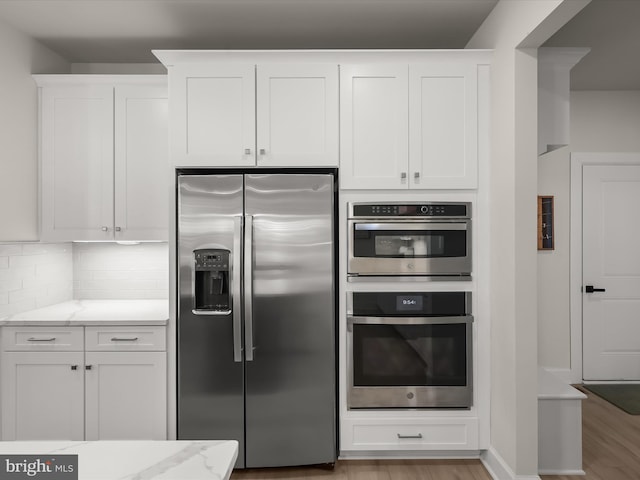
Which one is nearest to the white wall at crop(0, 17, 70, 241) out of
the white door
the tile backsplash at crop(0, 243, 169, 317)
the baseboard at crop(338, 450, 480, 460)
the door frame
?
the tile backsplash at crop(0, 243, 169, 317)

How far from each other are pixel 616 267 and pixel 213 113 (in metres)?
3.92

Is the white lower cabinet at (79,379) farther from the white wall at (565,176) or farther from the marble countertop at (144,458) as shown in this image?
the white wall at (565,176)

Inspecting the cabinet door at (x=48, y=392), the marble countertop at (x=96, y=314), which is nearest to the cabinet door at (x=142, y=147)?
the marble countertop at (x=96, y=314)

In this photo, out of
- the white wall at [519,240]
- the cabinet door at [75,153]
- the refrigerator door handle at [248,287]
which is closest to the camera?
the white wall at [519,240]

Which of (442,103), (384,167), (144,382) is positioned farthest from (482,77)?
(144,382)

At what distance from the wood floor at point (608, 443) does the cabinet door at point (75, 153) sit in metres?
3.32

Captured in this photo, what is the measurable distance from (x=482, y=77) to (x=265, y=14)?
1.37 metres

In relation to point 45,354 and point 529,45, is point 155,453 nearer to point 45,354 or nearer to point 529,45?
point 45,354

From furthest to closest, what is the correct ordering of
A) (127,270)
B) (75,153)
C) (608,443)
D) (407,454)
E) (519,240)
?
(127,270)
(608,443)
(75,153)
(407,454)
(519,240)

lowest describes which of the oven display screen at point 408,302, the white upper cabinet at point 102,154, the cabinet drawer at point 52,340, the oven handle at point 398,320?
the cabinet drawer at point 52,340

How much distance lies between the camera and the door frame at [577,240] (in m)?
4.14

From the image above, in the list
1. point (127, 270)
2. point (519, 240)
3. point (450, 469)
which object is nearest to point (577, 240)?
point (519, 240)

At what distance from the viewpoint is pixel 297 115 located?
2.65 m

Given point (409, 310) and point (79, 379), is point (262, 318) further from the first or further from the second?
point (79, 379)
